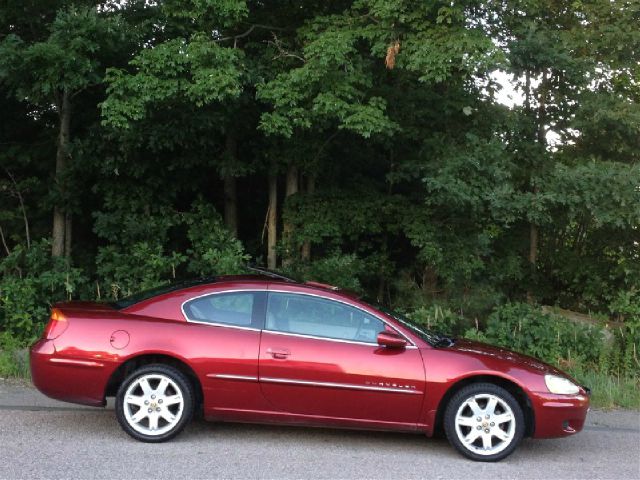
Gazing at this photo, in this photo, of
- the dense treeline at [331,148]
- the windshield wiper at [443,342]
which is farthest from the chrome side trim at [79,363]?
the dense treeline at [331,148]

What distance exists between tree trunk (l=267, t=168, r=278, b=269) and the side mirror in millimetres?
7016

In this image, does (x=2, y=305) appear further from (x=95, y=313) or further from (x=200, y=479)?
(x=200, y=479)

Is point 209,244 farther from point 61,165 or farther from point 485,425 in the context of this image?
point 485,425

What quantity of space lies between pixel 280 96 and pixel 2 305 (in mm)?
5022

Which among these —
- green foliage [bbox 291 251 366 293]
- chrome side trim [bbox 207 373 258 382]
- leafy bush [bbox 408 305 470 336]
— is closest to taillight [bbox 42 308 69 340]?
chrome side trim [bbox 207 373 258 382]

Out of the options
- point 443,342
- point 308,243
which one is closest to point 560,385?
point 443,342

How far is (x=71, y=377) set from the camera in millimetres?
5332

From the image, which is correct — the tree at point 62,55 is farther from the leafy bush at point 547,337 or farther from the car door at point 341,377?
the leafy bush at point 547,337

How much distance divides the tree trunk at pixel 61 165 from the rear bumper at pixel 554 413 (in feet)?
29.9

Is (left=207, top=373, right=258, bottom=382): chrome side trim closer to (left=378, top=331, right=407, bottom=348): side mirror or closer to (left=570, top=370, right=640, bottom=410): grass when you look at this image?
(left=378, top=331, right=407, bottom=348): side mirror

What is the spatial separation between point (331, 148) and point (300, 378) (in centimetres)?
695

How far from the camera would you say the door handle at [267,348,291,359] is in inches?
209

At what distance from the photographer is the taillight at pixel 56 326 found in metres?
5.42

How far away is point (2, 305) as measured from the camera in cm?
966
